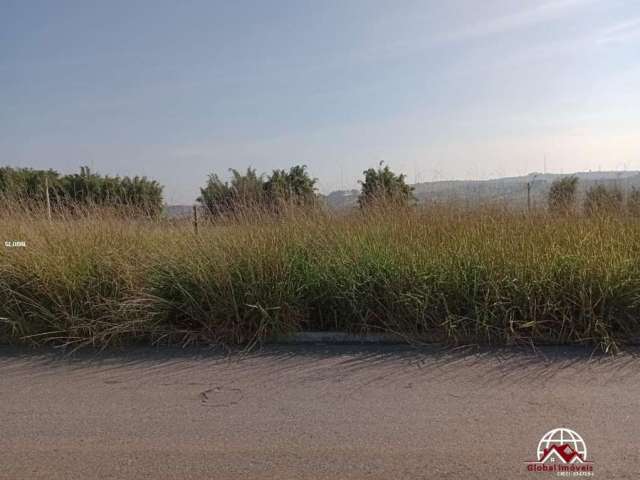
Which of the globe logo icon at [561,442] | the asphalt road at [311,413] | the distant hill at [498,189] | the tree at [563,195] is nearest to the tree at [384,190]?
the distant hill at [498,189]

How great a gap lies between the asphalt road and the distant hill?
3.36 meters

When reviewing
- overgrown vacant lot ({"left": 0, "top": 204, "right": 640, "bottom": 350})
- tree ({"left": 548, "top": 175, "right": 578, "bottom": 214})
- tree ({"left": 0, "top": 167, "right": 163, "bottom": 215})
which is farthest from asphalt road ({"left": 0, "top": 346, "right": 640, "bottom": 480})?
tree ({"left": 0, "top": 167, "right": 163, "bottom": 215})

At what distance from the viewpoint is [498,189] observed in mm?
7207

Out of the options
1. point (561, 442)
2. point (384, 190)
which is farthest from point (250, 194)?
point (561, 442)

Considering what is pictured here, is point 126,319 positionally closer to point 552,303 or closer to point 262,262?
point 262,262

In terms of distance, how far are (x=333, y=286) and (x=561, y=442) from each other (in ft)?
8.94

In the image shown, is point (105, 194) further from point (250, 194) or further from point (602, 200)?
point (602, 200)

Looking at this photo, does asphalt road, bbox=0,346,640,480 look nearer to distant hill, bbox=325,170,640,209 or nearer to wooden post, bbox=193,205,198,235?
wooden post, bbox=193,205,198,235

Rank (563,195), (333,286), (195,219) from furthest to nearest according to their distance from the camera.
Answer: (563,195)
(195,219)
(333,286)

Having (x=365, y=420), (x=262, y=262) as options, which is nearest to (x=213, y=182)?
(x=262, y=262)

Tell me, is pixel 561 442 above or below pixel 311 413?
below

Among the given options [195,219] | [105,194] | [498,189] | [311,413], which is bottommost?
[311,413]

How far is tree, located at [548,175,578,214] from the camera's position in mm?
6438

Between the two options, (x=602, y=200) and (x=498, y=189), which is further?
(x=498, y=189)
